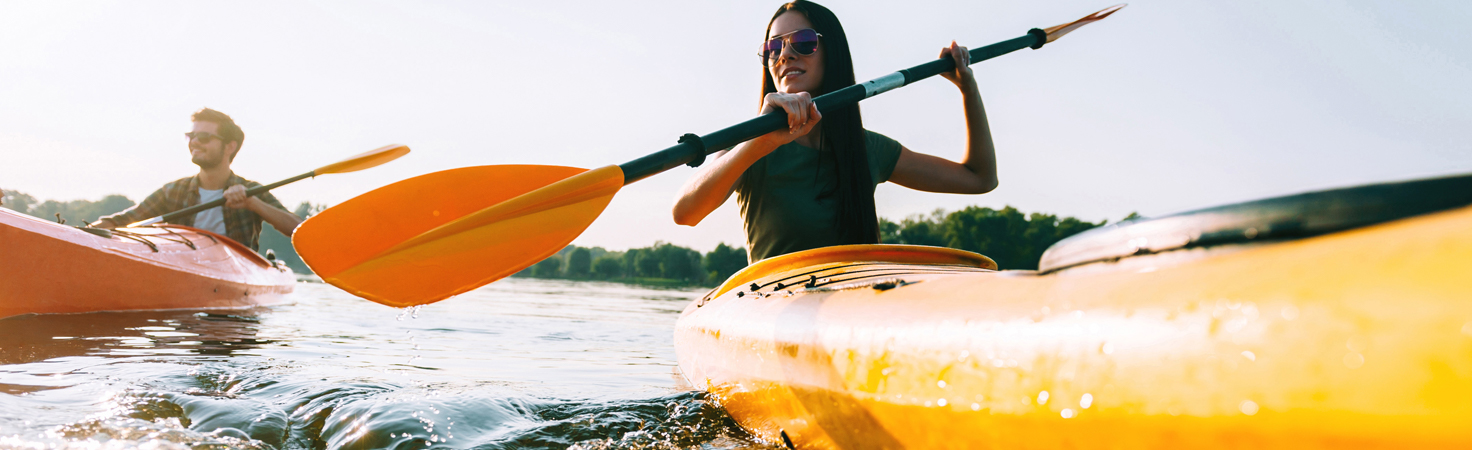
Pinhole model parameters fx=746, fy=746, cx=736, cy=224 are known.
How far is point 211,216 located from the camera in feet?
26.2

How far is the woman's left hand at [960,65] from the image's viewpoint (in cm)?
380

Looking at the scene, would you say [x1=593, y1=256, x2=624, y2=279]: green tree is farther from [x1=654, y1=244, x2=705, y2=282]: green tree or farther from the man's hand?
the man's hand

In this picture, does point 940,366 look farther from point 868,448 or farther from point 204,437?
point 204,437

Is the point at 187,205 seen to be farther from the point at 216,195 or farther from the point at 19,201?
the point at 19,201

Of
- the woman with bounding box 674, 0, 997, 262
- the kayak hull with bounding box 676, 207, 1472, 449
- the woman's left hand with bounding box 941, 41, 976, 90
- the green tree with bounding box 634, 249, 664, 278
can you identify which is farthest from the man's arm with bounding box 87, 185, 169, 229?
the green tree with bounding box 634, 249, 664, 278

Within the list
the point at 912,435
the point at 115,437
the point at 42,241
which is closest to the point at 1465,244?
the point at 912,435

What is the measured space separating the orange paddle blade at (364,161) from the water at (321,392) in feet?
4.19

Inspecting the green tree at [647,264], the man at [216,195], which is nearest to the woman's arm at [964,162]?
the man at [216,195]

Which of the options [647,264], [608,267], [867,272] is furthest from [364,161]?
[608,267]

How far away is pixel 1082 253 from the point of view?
1286 millimetres

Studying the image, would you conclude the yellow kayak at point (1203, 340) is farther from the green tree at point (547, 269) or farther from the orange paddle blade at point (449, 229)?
the green tree at point (547, 269)

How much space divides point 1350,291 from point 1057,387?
38 cm

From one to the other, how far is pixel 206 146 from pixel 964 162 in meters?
7.57

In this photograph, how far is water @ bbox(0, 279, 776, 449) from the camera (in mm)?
2193
